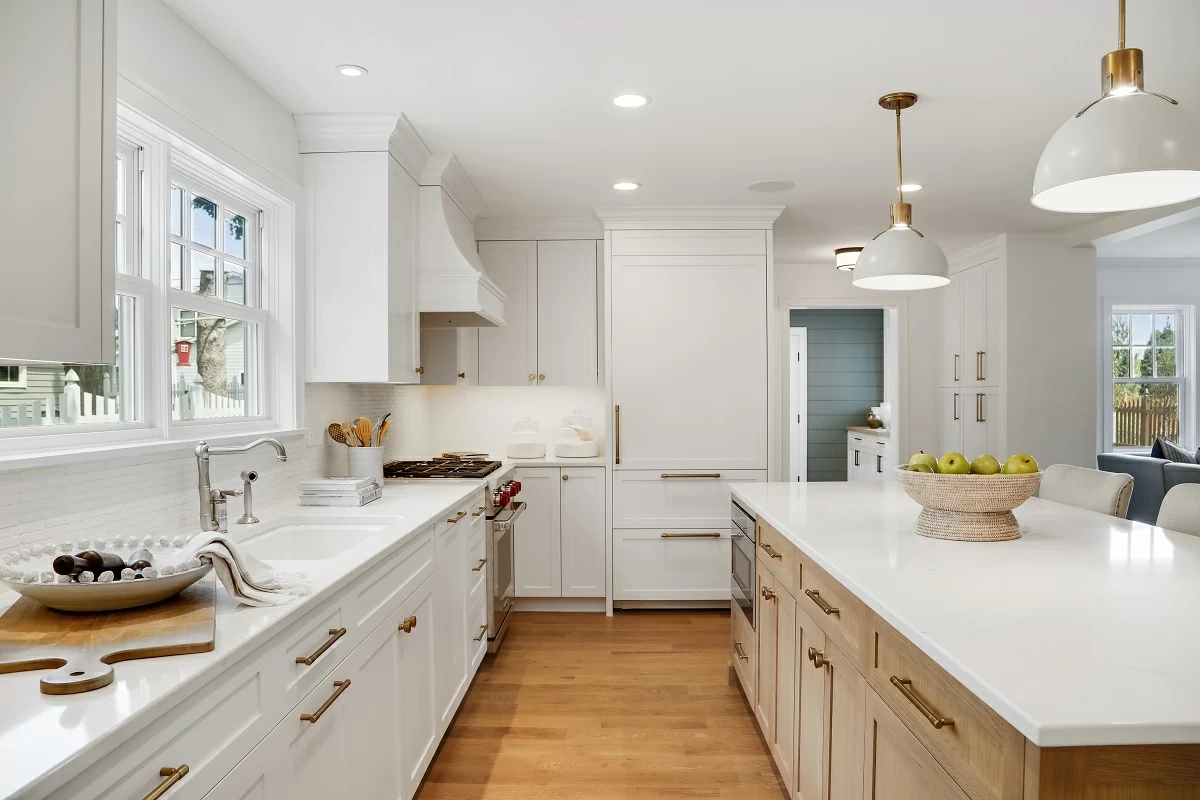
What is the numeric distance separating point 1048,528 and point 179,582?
217 centimetres

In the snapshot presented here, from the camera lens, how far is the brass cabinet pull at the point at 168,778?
962 millimetres

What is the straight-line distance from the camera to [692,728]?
291 centimetres

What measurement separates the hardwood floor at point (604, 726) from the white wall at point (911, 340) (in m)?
2.93

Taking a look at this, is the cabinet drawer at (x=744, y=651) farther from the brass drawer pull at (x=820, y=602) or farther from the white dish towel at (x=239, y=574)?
the white dish towel at (x=239, y=574)

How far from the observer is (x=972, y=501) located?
6.24 feet

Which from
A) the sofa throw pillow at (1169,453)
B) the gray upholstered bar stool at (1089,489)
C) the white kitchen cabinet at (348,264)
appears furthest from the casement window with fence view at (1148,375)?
the white kitchen cabinet at (348,264)

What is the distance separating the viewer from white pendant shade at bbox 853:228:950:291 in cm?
249

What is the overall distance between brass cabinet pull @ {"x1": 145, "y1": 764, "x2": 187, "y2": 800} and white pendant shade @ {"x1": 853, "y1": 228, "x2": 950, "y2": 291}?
234cm

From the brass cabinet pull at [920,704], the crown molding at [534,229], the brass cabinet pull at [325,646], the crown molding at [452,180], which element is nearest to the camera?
the brass cabinet pull at [920,704]

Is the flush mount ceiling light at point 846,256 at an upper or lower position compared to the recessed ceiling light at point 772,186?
lower

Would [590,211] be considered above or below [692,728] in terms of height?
above

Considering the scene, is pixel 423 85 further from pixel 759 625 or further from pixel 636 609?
pixel 636 609

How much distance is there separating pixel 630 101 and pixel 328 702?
225 cm

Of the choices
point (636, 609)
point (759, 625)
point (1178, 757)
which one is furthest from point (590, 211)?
point (1178, 757)
